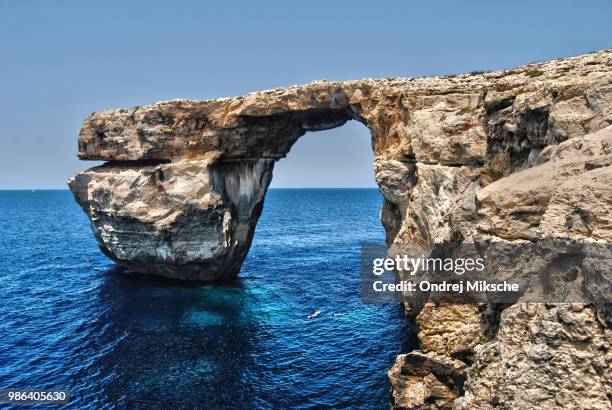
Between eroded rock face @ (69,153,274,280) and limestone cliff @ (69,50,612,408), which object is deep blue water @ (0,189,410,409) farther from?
limestone cliff @ (69,50,612,408)

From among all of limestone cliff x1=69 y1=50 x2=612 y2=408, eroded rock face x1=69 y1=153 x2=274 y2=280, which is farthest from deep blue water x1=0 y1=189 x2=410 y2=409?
limestone cliff x1=69 y1=50 x2=612 y2=408

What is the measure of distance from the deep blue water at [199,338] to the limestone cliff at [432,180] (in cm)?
404

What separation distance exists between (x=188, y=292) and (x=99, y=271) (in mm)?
14907

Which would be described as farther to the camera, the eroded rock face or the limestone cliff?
the eroded rock face

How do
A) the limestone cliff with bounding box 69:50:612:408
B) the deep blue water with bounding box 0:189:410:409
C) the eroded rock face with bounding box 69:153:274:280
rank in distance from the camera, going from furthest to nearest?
the eroded rock face with bounding box 69:153:274:280
the deep blue water with bounding box 0:189:410:409
the limestone cliff with bounding box 69:50:612:408

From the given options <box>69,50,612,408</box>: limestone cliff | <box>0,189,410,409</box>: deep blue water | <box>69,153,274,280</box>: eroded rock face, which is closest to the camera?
<box>69,50,612,408</box>: limestone cliff

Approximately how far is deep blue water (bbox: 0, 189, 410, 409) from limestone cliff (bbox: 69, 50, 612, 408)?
13.3 ft

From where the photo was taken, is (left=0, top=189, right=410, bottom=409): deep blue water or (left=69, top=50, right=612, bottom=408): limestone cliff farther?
(left=0, top=189, right=410, bottom=409): deep blue water

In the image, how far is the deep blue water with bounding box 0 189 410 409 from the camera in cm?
2367

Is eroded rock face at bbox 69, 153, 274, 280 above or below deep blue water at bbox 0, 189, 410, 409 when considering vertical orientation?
above

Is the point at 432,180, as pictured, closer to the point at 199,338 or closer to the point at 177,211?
the point at 199,338

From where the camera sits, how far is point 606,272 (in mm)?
10680

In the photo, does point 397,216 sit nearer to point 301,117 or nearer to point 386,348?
point 386,348

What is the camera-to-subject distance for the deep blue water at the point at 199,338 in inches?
932
